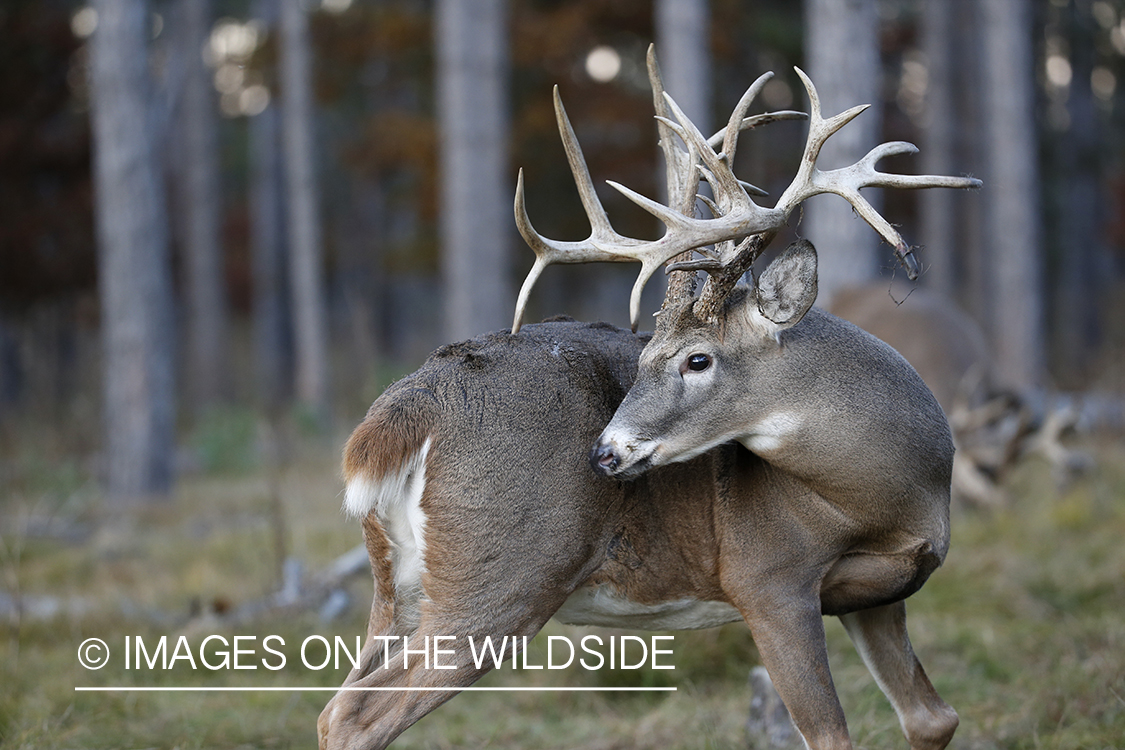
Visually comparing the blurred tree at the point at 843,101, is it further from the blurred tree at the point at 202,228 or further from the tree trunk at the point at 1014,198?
the blurred tree at the point at 202,228

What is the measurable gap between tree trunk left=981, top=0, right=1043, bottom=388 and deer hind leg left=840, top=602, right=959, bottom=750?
9102 mm

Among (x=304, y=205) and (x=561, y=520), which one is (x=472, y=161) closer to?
(x=304, y=205)

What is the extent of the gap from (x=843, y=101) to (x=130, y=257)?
617 centimetres

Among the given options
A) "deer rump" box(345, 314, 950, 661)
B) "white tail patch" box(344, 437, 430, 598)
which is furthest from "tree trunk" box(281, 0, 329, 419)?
"deer rump" box(345, 314, 950, 661)

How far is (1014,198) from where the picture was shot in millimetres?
11688

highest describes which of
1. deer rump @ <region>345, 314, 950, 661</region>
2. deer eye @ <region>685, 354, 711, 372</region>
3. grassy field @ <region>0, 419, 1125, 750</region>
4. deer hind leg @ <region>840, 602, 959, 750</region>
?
deer eye @ <region>685, 354, 711, 372</region>

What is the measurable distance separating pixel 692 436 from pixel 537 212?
553 inches

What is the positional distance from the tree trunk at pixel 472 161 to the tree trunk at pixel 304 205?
17.0ft

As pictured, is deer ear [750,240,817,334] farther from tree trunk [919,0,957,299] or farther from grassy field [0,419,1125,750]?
tree trunk [919,0,957,299]

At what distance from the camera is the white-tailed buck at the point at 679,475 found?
9.57 ft

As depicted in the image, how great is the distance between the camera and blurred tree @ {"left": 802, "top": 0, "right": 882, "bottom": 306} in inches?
273

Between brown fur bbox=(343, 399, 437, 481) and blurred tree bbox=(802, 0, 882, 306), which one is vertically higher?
blurred tree bbox=(802, 0, 882, 306)

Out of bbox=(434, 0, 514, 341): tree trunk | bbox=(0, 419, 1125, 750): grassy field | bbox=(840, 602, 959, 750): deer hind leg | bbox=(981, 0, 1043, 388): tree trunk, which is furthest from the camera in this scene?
bbox=(981, 0, 1043, 388): tree trunk

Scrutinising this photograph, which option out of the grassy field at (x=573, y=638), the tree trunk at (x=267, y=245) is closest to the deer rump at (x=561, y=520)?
the grassy field at (x=573, y=638)
